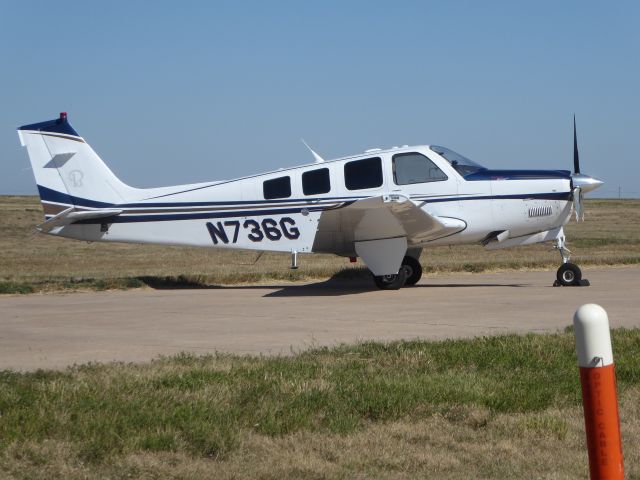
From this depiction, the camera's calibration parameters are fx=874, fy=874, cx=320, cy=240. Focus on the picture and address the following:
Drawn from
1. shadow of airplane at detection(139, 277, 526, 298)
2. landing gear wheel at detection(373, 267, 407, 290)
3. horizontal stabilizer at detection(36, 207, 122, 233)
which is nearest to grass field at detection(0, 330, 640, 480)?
shadow of airplane at detection(139, 277, 526, 298)

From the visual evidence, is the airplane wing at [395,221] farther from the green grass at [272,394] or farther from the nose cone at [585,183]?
the green grass at [272,394]

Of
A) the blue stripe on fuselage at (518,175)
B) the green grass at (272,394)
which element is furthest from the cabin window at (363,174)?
→ the green grass at (272,394)

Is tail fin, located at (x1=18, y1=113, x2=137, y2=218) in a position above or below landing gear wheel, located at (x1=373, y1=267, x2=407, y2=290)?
above

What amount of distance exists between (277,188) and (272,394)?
10.4m

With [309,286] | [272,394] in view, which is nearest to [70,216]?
[309,286]

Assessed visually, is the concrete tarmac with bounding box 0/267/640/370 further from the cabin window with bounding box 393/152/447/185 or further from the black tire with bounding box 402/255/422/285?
the cabin window with bounding box 393/152/447/185

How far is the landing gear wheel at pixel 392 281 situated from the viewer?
16.2m

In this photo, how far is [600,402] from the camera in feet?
11.1

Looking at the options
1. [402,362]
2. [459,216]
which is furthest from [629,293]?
[402,362]

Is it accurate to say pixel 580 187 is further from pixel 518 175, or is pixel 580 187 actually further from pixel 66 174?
pixel 66 174

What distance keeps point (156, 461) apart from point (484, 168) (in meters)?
12.5

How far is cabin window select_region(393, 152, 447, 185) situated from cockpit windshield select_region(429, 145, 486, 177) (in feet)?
0.91

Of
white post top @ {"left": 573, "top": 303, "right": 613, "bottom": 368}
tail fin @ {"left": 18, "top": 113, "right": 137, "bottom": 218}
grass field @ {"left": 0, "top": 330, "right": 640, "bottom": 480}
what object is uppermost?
tail fin @ {"left": 18, "top": 113, "right": 137, "bottom": 218}

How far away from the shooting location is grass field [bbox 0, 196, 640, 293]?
1866cm
